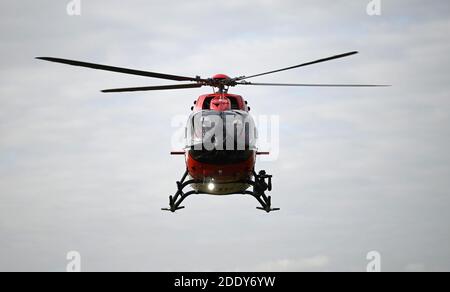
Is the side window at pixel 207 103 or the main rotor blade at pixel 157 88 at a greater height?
the main rotor blade at pixel 157 88

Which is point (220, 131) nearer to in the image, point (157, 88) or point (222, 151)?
point (222, 151)

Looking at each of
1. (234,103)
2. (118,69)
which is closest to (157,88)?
(234,103)

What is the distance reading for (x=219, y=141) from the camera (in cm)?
4988

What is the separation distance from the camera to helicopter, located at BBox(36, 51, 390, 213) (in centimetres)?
4997

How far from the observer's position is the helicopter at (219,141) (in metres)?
50.0

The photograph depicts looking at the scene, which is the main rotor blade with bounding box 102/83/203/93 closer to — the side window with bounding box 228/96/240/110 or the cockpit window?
the side window with bounding box 228/96/240/110

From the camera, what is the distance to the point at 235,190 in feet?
173

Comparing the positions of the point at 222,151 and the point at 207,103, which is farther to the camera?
the point at 207,103

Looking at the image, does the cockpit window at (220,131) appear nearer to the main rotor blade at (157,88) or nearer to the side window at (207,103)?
the side window at (207,103)

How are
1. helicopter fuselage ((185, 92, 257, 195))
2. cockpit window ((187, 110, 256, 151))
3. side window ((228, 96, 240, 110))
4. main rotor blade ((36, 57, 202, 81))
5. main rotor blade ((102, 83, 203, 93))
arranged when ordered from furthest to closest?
1. side window ((228, 96, 240, 110))
2. main rotor blade ((102, 83, 203, 93))
3. helicopter fuselage ((185, 92, 257, 195))
4. cockpit window ((187, 110, 256, 151))
5. main rotor blade ((36, 57, 202, 81))

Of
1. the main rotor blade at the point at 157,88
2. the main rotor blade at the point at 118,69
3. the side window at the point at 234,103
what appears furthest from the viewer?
the side window at the point at 234,103

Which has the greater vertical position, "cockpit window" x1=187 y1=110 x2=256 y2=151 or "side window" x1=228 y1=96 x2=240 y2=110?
"side window" x1=228 y1=96 x2=240 y2=110

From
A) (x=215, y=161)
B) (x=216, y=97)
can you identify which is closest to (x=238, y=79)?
(x=216, y=97)
